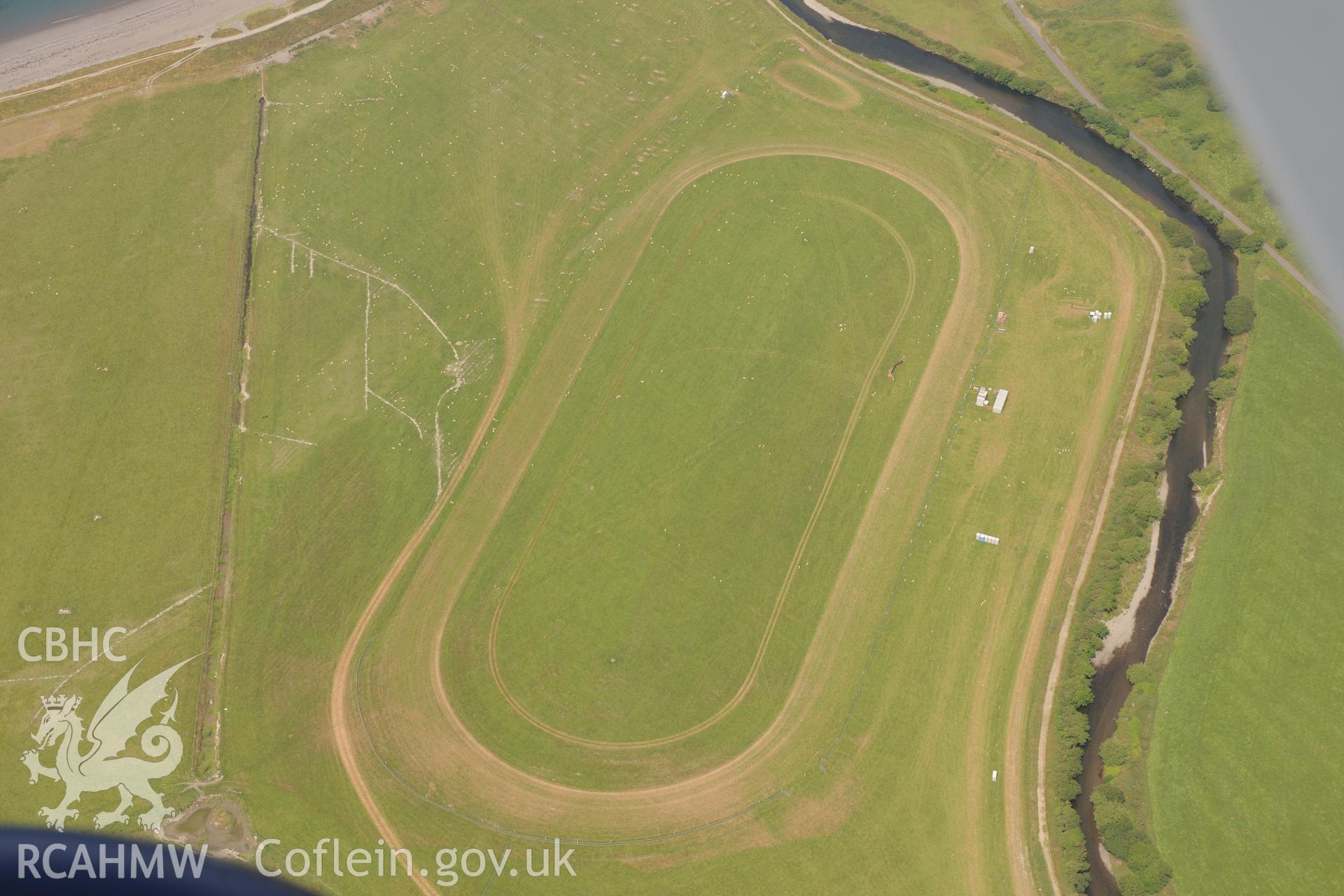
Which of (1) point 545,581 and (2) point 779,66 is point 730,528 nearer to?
(1) point 545,581

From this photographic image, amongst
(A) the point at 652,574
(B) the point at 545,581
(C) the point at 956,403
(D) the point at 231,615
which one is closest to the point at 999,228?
(C) the point at 956,403

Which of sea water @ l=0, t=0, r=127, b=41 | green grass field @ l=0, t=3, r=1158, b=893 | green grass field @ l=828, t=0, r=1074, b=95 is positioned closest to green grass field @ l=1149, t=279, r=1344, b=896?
green grass field @ l=0, t=3, r=1158, b=893

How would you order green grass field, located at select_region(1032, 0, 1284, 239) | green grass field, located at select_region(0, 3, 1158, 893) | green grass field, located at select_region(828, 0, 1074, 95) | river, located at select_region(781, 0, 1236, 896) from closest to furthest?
green grass field, located at select_region(0, 3, 1158, 893), river, located at select_region(781, 0, 1236, 896), green grass field, located at select_region(1032, 0, 1284, 239), green grass field, located at select_region(828, 0, 1074, 95)

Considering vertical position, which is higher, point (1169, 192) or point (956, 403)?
point (1169, 192)

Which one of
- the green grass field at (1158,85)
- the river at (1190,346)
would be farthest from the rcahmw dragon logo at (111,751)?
the green grass field at (1158,85)

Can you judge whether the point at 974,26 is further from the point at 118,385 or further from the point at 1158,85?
the point at 118,385

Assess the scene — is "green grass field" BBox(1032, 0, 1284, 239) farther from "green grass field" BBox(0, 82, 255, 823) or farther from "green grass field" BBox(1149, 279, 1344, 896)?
"green grass field" BBox(0, 82, 255, 823)
